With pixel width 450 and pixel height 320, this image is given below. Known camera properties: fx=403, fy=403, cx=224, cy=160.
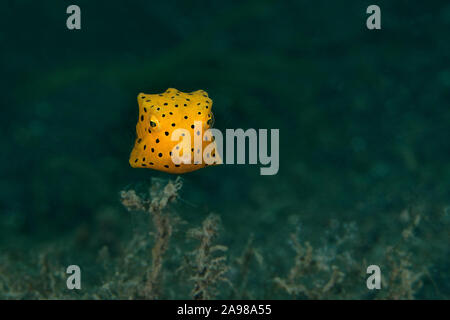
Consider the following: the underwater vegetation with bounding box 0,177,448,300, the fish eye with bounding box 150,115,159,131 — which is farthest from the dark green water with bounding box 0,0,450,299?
the fish eye with bounding box 150,115,159,131

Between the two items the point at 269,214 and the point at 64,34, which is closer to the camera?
the point at 269,214

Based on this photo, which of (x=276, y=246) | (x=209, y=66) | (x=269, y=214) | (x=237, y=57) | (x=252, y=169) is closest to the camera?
(x=276, y=246)

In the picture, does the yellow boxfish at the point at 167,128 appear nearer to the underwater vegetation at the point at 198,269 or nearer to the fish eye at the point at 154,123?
the fish eye at the point at 154,123

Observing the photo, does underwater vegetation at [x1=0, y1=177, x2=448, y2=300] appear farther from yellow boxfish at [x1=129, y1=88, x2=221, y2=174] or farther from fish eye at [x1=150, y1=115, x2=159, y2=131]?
fish eye at [x1=150, y1=115, x2=159, y2=131]

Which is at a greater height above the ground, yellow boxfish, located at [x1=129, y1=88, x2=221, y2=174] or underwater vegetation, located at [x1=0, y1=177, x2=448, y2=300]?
yellow boxfish, located at [x1=129, y1=88, x2=221, y2=174]

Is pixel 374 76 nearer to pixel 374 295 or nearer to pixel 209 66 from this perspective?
pixel 209 66

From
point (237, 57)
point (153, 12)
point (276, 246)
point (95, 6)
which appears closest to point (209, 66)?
point (237, 57)

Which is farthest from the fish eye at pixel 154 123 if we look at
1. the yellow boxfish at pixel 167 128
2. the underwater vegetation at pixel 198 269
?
the underwater vegetation at pixel 198 269
